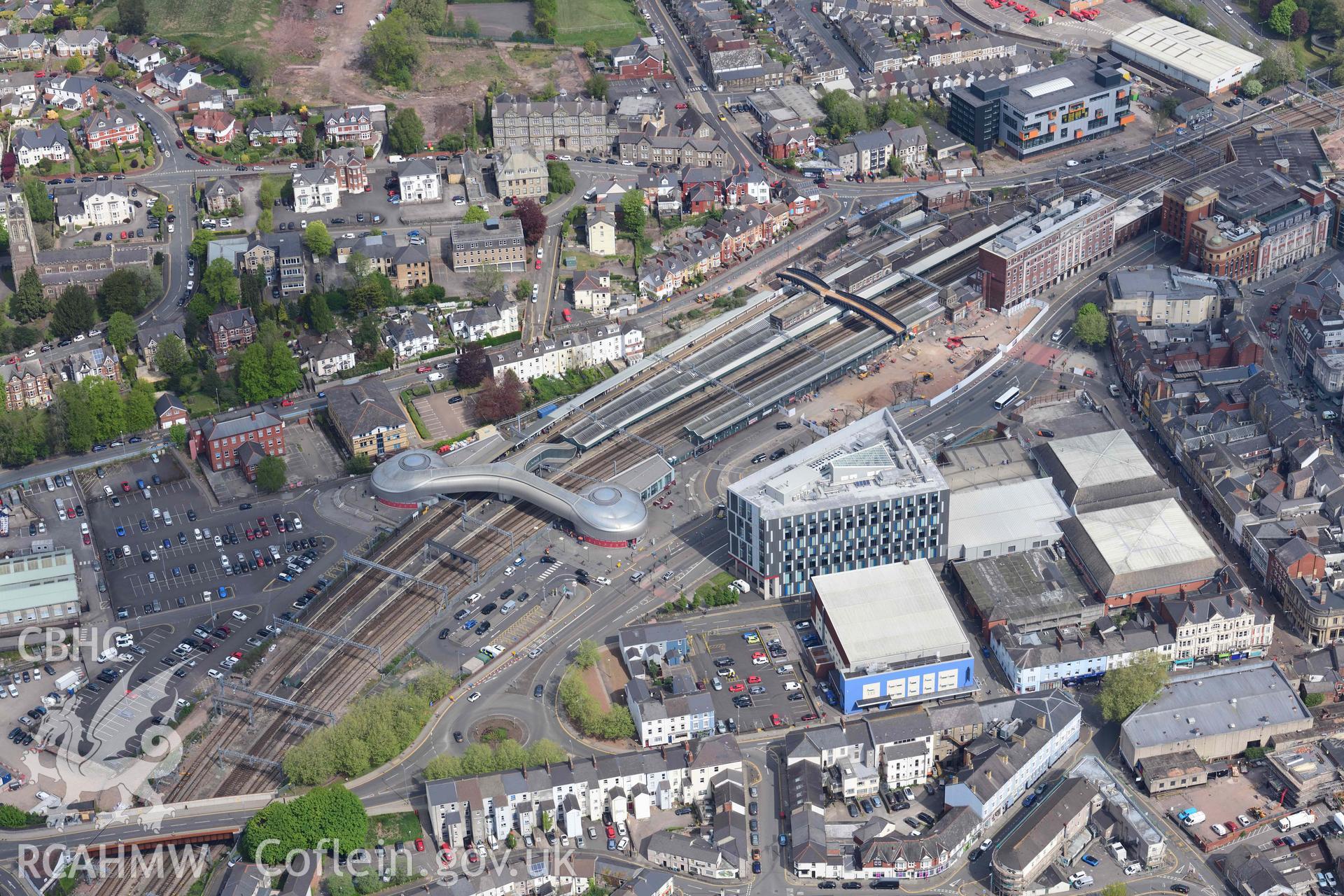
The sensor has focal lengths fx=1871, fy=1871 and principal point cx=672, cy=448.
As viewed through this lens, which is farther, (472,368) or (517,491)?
(472,368)

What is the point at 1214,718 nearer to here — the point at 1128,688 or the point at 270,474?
the point at 1128,688

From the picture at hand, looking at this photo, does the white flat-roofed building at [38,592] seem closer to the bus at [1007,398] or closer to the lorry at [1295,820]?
the bus at [1007,398]

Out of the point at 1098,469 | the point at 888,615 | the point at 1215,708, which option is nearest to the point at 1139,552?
the point at 1098,469

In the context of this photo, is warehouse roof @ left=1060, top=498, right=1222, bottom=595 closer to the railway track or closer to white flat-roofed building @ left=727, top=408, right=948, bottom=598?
white flat-roofed building @ left=727, top=408, right=948, bottom=598

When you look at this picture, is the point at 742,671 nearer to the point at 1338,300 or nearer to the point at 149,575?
the point at 149,575

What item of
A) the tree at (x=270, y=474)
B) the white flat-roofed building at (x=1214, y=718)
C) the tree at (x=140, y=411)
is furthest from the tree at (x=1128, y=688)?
the tree at (x=140, y=411)

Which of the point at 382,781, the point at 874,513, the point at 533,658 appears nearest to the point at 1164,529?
the point at 874,513
